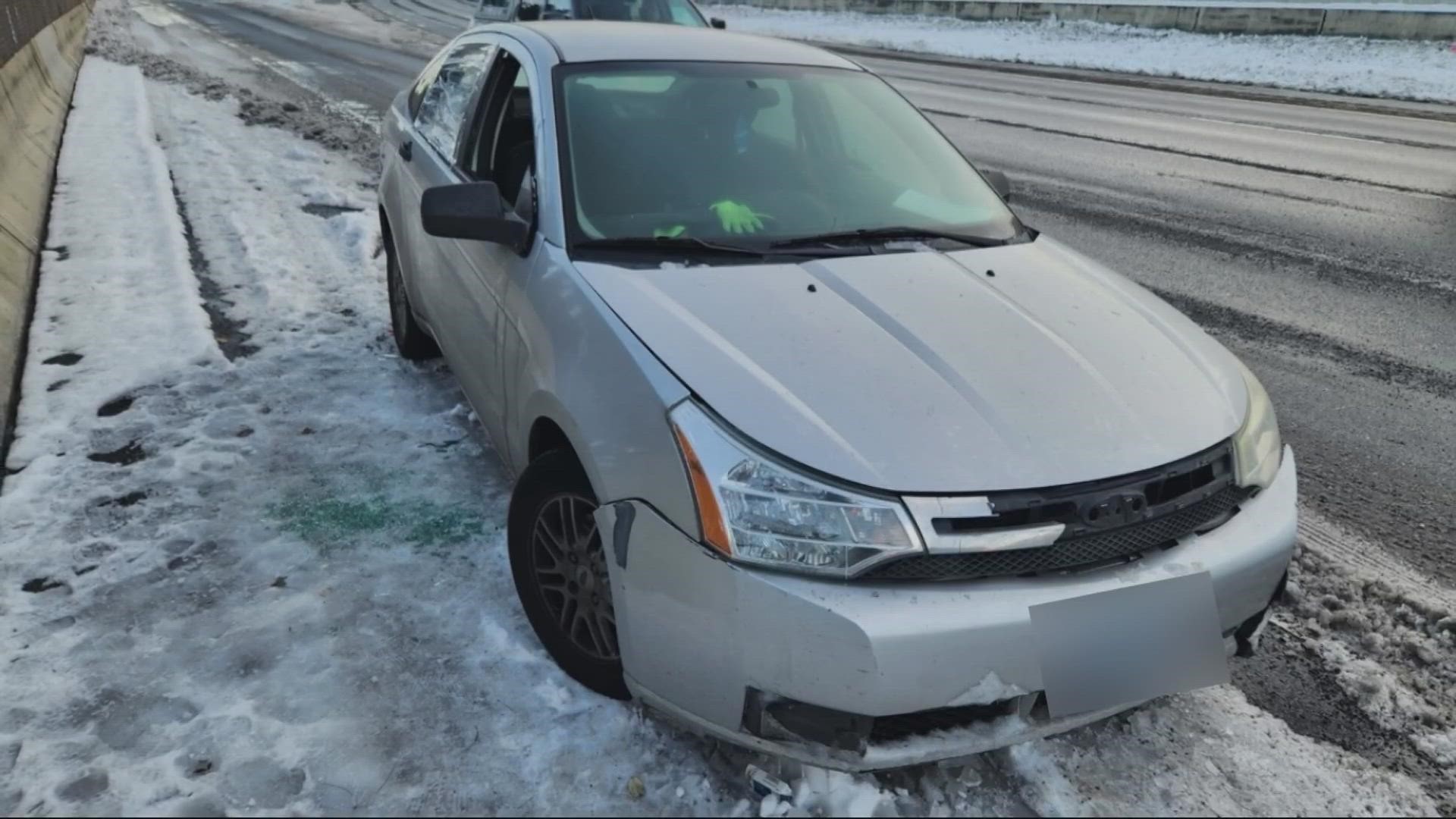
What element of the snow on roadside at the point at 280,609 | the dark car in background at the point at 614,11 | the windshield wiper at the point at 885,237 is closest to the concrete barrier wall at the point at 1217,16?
the dark car in background at the point at 614,11

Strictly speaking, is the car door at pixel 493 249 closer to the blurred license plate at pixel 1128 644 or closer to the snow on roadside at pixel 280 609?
the snow on roadside at pixel 280 609

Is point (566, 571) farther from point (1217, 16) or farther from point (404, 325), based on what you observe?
point (1217, 16)

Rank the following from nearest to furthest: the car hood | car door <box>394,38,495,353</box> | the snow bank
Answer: the car hood → car door <box>394,38,495,353</box> → the snow bank

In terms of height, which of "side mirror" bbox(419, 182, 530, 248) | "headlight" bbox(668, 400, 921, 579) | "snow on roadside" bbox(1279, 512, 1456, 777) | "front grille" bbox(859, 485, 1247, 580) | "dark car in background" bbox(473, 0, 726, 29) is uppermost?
"dark car in background" bbox(473, 0, 726, 29)

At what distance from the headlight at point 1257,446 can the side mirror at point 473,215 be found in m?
2.02

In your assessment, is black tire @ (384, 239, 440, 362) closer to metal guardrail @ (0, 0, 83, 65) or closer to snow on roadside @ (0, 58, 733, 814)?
snow on roadside @ (0, 58, 733, 814)

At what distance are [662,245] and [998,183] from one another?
1.56m

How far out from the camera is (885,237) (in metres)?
3.14

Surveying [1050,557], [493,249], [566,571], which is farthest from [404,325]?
[1050,557]

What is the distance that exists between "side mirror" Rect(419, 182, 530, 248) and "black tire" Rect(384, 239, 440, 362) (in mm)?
1640

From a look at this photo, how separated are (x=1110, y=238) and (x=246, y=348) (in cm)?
579

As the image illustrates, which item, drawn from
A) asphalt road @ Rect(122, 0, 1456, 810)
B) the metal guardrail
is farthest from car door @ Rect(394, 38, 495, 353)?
the metal guardrail

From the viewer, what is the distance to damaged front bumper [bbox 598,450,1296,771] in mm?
1994

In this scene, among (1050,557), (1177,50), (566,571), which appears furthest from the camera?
(1177,50)
